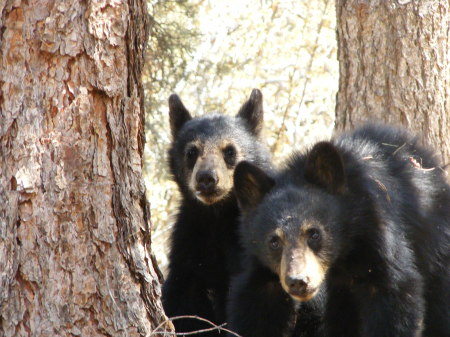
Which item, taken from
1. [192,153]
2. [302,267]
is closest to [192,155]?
[192,153]

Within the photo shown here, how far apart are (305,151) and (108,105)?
2117 millimetres

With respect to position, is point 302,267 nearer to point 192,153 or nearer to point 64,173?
point 64,173

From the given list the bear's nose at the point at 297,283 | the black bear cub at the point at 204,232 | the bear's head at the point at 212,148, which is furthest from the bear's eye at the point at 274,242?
the bear's head at the point at 212,148

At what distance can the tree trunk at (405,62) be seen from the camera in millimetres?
6902

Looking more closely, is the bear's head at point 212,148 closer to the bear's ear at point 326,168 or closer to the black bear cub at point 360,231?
the black bear cub at point 360,231

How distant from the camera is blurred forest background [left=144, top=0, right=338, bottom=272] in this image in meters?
12.0

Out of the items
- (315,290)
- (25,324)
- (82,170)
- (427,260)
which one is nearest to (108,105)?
(82,170)

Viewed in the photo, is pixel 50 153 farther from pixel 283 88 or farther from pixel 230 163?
pixel 283 88

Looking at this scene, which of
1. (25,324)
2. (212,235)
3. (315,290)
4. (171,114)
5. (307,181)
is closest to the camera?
(25,324)

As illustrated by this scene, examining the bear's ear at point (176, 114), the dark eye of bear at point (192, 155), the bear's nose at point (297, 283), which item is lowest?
the bear's nose at point (297, 283)

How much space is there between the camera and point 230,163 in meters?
7.02

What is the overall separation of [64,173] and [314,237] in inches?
76.9

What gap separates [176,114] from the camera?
7453 mm

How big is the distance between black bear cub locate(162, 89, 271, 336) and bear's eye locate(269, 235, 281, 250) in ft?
4.29
